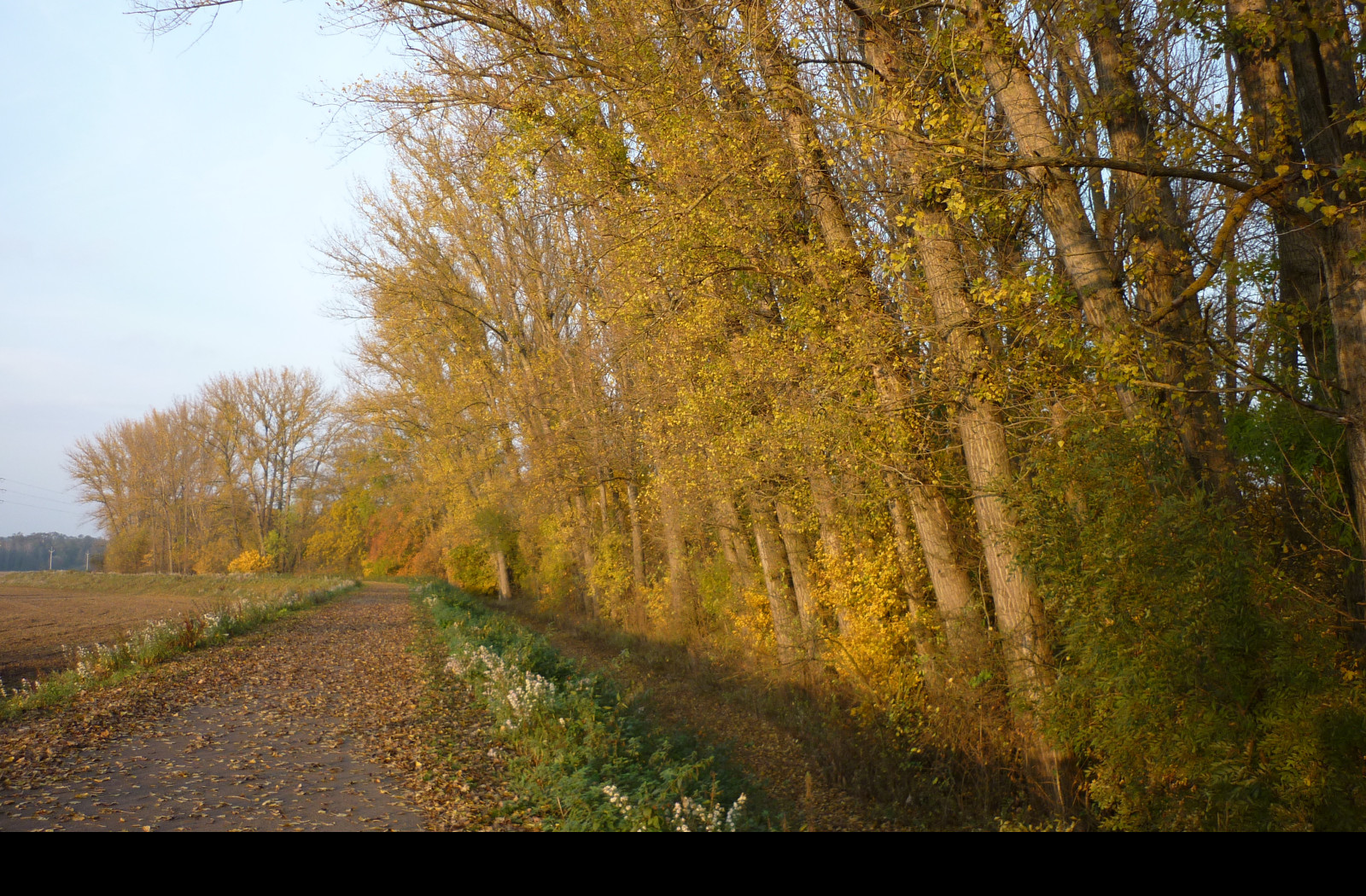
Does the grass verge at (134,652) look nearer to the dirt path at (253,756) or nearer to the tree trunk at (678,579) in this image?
the dirt path at (253,756)

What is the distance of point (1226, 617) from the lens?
17.9 feet

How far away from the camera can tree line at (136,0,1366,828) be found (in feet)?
18.0

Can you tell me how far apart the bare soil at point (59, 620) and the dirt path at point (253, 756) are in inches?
196

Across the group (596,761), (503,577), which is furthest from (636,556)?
(503,577)

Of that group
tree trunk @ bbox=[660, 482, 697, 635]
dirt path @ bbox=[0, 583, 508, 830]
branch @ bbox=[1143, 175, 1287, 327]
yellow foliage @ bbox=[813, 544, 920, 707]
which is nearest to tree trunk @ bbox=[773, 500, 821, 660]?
yellow foliage @ bbox=[813, 544, 920, 707]

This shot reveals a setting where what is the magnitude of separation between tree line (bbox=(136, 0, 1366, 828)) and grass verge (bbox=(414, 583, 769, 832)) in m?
3.03

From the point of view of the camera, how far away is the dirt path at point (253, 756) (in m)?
6.02

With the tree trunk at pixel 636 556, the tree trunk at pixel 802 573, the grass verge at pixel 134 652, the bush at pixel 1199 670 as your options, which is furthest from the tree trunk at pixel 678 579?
the bush at pixel 1199 670

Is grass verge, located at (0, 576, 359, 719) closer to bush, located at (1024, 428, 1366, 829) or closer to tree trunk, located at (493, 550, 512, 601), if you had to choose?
bush, located at (1024, 428, 1366, 829)

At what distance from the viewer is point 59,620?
2664 centimetres

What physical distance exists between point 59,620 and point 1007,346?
1241 inches

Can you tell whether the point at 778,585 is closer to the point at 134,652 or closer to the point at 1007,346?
the point at 1007,346
